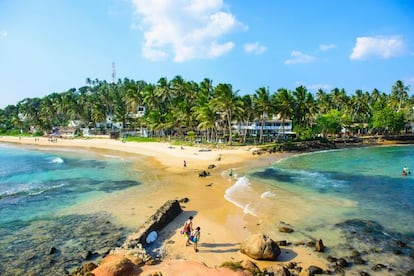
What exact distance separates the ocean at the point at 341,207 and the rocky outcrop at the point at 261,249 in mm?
2696

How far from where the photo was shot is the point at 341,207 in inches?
927

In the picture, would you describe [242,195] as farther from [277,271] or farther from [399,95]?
[399,95]

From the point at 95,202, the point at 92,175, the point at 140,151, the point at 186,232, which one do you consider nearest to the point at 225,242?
Result: the point at 186,232

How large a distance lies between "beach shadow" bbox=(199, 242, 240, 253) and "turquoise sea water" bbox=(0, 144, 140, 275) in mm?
5153

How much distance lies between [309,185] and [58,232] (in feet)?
76.6

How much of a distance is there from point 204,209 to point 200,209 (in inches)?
11.7

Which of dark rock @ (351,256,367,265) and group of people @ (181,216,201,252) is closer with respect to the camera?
dark rock @ (351,256,367,265)

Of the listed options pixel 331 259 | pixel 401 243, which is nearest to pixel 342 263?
pixel 331 259

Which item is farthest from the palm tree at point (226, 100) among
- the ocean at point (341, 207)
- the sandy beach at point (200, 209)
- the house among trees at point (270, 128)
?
the ocean at point (341, 207)

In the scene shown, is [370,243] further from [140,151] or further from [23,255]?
[140,151]

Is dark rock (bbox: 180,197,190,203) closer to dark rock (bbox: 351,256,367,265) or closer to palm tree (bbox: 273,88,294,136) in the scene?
dark rock (bbox: 351,256,367,265)

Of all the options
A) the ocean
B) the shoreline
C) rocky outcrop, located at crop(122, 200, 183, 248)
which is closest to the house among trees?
the shoreline

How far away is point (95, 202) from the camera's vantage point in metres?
25.5

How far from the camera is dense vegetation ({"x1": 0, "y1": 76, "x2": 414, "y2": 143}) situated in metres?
64.0
